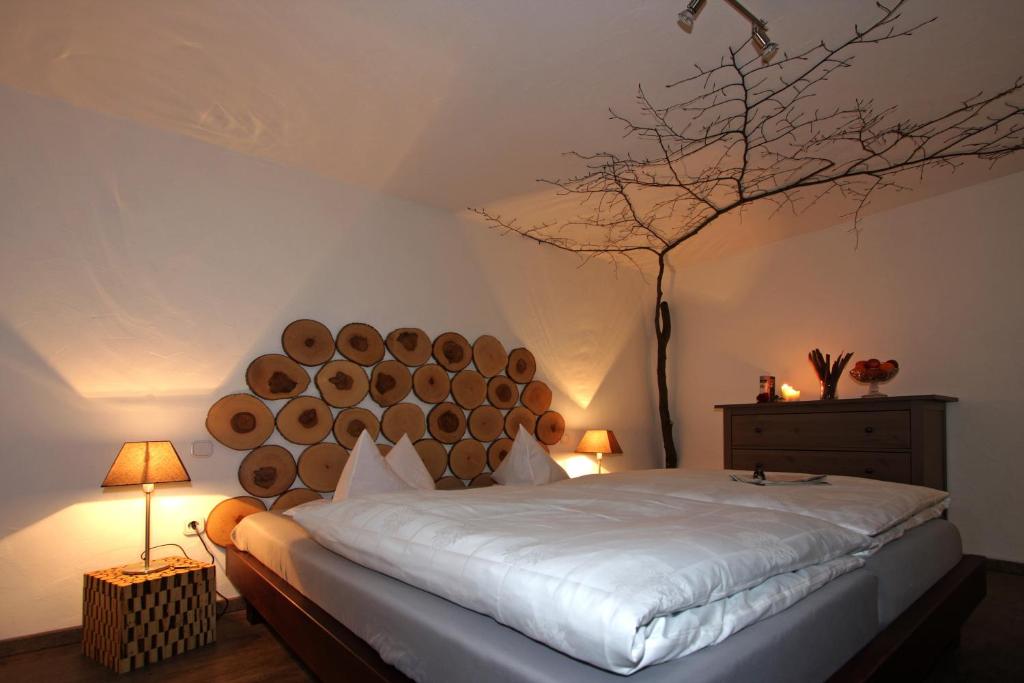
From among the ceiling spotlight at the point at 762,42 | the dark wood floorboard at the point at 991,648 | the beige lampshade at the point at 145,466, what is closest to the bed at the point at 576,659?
the dark wood floorboard at the point at 991,648

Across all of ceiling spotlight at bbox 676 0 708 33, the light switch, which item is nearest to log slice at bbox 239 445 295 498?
the light switch

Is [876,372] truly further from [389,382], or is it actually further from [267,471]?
[267,471]

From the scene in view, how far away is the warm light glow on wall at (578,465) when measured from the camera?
4.32 meters

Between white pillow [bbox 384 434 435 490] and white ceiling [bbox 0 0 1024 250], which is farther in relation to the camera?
white pillow [bbox 384 434 435 490]

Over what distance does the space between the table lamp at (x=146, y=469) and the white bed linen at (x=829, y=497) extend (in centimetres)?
165

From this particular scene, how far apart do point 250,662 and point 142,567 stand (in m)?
0.61

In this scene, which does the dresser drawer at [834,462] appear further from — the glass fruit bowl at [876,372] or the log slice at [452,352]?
the log slice at [452,352]

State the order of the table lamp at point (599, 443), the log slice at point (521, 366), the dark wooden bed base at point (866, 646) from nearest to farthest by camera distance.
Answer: the dark wooden bed base at point (866, 646), the log slice at point (521, 366), the table lamp at point (599, 443)

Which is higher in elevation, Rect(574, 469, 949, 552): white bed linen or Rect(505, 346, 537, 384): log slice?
Rect(505, 346, 537, 384): log slice

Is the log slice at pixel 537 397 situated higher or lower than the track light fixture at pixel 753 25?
lower

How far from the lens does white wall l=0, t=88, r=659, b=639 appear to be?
229cm

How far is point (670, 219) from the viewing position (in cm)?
392

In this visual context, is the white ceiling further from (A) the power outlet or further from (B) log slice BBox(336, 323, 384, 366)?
(A) the power outlet

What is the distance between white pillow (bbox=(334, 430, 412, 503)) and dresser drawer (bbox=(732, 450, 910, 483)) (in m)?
2.15
